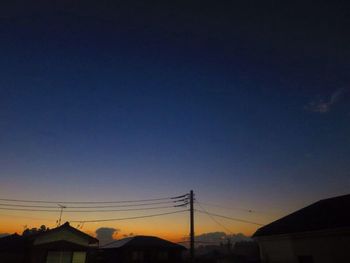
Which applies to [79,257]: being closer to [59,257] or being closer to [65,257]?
[65,257]

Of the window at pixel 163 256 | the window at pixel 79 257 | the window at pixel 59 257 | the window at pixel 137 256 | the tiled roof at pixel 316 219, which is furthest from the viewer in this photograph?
the window at pixel 163 256

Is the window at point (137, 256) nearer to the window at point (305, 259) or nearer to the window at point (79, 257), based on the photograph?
the window at point (79, 257)

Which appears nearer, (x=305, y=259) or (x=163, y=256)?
(x=305, y=259)

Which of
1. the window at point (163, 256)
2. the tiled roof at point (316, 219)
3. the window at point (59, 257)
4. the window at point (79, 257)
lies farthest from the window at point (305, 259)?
the window at point (163, 256)

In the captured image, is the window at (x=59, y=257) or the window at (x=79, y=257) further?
the window at (x=79, y=257)

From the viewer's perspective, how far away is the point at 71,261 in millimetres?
32062

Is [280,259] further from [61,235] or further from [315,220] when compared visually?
[61,235]

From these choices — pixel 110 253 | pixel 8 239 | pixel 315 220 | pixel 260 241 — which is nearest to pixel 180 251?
pixel 110 253

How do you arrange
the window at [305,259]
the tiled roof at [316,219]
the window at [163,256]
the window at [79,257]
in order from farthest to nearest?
the window at [163,256], the window at [79,257], the window at [305,259], the tiled roof at [316,219]

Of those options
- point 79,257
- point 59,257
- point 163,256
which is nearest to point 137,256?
point 163,256

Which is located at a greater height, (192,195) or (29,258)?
(192,195)

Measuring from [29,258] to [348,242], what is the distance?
30033mm

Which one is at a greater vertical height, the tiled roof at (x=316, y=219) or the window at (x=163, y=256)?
the tiled roof at (x=316, y=219)

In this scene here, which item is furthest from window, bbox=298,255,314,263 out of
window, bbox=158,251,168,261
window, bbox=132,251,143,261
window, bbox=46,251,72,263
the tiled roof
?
window, bbox=132,251,143,261
